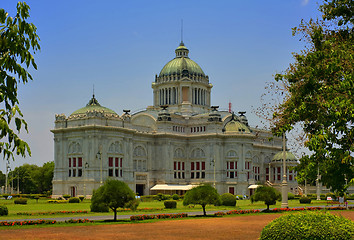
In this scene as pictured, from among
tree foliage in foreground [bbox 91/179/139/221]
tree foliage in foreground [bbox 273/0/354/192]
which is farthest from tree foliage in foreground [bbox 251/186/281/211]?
tree foliage in foreground [bbox 273/0/354/192]

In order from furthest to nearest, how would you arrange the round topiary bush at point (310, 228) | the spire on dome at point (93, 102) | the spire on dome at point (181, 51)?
1. the spire on dome at point (181, 51)
2. the spire on dome at point (93, 102)
3. the round topiary bush at point (310, 228)

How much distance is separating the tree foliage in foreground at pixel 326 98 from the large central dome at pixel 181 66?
9925 centimetres

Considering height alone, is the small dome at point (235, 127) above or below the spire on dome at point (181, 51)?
below

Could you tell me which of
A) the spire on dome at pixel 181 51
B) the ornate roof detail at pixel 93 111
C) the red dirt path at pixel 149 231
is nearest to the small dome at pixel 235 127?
the spire on dome at pixel 181 51

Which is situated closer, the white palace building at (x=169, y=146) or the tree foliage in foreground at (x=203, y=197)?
the tree foliage in foreground at (x=203, y=197)

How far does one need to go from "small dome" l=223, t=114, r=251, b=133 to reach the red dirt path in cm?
7582

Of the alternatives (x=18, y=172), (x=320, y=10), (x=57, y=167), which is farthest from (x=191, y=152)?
(x=320, y=10)

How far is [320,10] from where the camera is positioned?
2567 centimetres

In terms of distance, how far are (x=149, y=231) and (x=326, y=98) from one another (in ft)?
50.7

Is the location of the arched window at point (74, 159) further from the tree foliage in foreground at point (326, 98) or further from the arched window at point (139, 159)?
the tree foliage in foreground at point (326, 98)

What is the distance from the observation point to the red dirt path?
1198 inches

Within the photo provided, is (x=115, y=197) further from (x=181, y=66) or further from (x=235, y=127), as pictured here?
(x=181, y=66)

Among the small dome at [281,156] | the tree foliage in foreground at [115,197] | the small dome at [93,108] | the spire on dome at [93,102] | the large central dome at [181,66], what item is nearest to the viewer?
the tree foliage in foreground at [115,197]

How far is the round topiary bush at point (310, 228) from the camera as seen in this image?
1866cm
